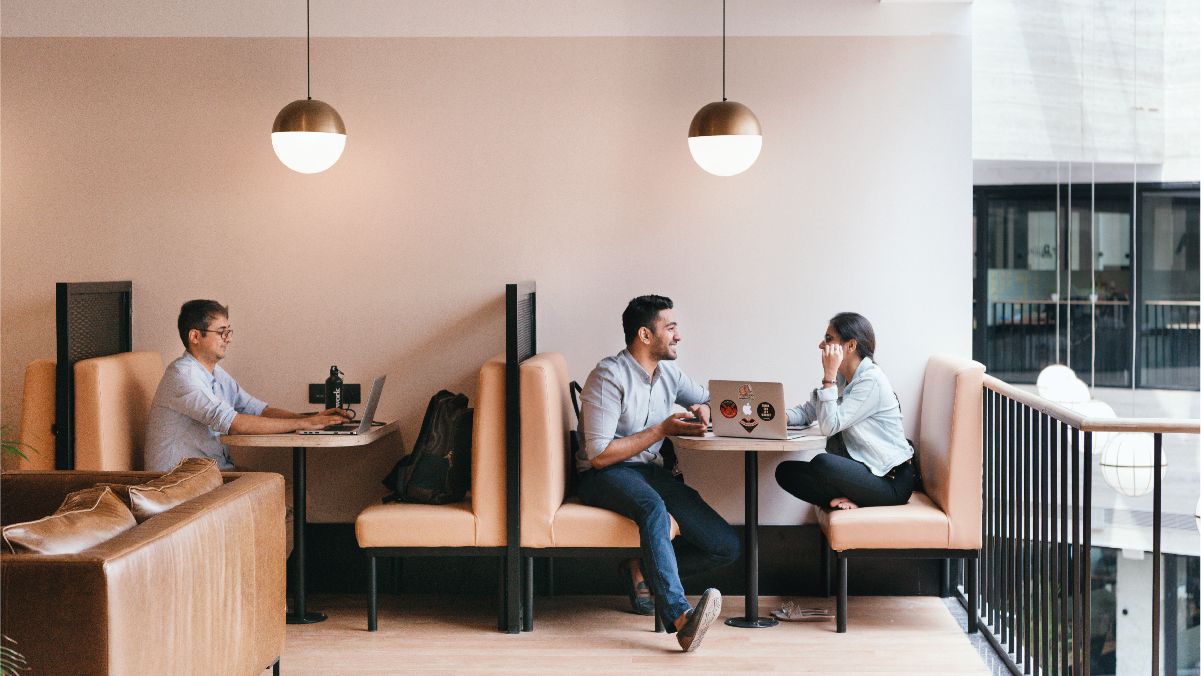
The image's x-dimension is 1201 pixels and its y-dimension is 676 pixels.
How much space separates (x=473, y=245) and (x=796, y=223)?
1.51 metres

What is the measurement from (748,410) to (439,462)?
1.31 meters

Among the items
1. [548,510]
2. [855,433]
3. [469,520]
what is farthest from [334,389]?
[855,433]

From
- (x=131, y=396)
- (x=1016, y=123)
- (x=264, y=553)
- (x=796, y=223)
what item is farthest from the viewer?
(x=1016, y=123)

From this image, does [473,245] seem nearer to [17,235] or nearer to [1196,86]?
[17,235]

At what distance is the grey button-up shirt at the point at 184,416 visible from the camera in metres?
4.48

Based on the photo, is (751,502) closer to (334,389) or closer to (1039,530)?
(1039,530)

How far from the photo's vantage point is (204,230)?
5.16 meters

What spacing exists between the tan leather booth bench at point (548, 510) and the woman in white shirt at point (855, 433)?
0.64 m

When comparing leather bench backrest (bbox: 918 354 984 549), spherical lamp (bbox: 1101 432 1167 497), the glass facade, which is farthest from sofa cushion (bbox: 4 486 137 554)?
the glass facade

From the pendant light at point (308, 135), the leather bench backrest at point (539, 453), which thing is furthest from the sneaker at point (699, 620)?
the pendant light at point (308, 135)

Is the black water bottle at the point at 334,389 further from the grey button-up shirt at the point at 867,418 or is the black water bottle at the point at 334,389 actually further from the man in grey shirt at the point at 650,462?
the grey button-up shirt at the point at 867,418

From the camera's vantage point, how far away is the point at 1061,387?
6715 mm

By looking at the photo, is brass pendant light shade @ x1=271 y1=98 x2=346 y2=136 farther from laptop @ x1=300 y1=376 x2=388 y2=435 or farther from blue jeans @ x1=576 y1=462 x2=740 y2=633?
blue jeans @ x1=576 y1=462 x2=740 y2=633

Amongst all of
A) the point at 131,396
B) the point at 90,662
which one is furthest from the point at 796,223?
the point at 90,662
